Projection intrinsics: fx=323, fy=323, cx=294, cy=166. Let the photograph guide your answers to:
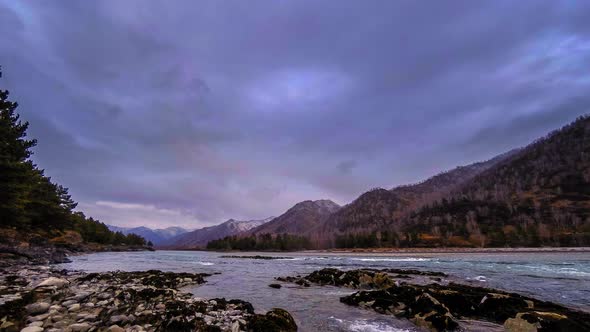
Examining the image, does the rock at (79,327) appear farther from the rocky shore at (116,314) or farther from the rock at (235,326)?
the rock at (235,326)

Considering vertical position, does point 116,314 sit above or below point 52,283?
below

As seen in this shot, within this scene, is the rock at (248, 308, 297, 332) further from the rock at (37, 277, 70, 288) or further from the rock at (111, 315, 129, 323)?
the rock at (37, 277, 70, 288)

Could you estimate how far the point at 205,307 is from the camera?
669 inches

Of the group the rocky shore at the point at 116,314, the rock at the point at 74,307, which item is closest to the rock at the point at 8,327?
the rocky shore at the point at 116,314

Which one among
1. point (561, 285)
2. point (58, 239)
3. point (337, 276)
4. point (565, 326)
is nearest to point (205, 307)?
point (565, 326)

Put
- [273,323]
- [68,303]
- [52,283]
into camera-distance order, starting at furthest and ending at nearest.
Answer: [52,283], [68,303], [273,323]

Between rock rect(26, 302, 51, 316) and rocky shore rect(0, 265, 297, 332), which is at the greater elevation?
rock rect(26, 302, 51, 316)

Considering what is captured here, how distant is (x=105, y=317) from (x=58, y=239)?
9548 centimetres

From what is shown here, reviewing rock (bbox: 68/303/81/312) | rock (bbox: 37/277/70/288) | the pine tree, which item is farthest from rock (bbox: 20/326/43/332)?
the pine tree

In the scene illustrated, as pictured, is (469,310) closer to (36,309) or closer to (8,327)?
(8,327)

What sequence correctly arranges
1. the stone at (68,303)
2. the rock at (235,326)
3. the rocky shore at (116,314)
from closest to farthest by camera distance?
1. the rocky shore at (116,314)
2. the rock at (235,326)
3. the stone at (68,303)

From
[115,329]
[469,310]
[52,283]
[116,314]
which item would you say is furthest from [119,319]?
[469,310]

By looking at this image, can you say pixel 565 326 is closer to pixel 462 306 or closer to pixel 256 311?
pixel 462 306

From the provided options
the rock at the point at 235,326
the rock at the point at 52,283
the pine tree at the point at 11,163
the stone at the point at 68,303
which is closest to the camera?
the rock at the point at 235,326
